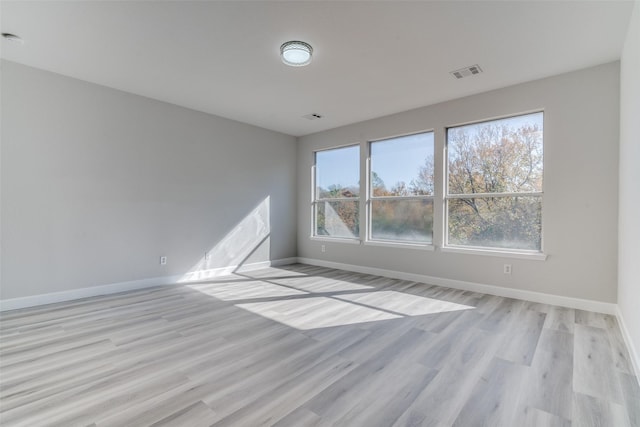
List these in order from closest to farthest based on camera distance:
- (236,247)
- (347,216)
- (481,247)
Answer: (481,247) < (236,247) < (347,216)

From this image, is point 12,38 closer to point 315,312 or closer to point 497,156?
point 315,312

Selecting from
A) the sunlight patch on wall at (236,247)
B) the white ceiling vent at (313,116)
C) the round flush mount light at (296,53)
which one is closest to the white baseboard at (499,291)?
the sunlight patch on wall at (236,247)

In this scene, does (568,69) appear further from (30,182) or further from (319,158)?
(30,182)

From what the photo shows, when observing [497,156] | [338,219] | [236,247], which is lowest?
[236,247]

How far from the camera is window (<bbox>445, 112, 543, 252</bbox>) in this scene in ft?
11.9

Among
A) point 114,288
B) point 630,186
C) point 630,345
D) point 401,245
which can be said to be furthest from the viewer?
point 401,245

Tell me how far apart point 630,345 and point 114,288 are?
5378 millimetres

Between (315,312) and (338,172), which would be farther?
(338,172)

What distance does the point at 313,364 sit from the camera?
2109mm

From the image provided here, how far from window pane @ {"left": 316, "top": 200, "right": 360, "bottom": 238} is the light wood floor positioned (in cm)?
214

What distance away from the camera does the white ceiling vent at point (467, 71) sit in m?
3.22

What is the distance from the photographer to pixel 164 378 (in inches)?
75.9

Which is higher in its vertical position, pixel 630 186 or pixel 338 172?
pixel 338 172

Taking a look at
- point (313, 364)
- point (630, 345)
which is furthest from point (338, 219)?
point (630, 345)
